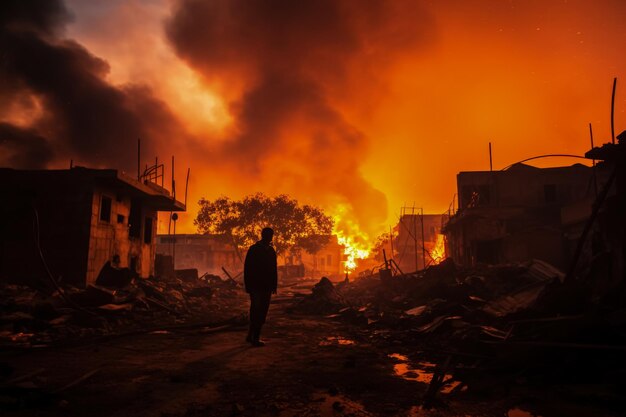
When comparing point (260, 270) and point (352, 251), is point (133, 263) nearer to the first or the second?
point (260, 270)

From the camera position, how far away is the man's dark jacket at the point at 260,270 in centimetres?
682

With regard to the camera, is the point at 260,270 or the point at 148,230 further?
the point at 148,230

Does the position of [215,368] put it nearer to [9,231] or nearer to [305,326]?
[305,326]

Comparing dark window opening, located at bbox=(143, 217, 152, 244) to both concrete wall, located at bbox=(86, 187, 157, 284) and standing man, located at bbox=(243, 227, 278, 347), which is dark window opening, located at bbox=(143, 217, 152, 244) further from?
standing man, located at bbox=(243, 227, 278, 347)

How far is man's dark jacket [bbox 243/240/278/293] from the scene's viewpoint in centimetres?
682

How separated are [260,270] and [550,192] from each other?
3078 cm

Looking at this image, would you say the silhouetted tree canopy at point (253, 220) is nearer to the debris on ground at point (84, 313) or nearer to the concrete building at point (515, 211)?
the concrete building at point (515, 211)

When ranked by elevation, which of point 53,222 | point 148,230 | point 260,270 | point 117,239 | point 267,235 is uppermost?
point 148,230

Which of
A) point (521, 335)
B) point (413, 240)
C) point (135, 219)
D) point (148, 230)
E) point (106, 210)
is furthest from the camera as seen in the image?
point (413, 240)

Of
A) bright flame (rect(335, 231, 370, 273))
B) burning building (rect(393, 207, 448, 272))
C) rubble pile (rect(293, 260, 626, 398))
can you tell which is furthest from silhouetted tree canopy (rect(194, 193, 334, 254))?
rubble pile (rect(293, 260, 626, 398))

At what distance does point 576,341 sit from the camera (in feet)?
14.8

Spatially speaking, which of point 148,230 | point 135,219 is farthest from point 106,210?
point 148,230

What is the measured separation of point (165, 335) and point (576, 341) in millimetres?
7367

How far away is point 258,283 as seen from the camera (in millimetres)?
6812
